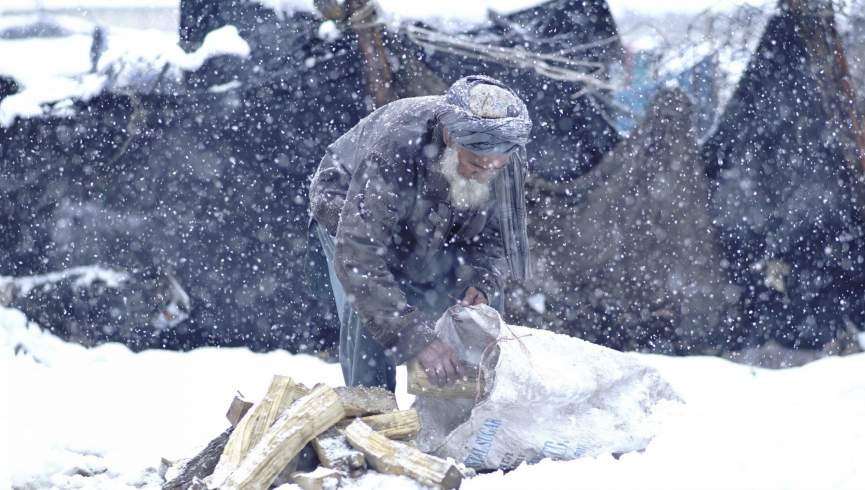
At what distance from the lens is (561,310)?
5.02 m

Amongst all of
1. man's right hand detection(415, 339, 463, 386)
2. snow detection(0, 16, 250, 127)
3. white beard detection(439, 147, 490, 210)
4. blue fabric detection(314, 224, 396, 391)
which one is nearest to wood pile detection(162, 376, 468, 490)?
man's right hand detection(415, 339, 463, 386)

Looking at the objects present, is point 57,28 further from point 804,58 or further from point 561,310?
point 804,58

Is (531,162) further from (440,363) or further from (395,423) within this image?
(395,423)

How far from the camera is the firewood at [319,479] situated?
2.36 meters

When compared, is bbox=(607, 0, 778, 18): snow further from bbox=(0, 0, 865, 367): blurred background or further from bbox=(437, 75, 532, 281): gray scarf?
bbox=(437, 75, 532, 281): gray scarf

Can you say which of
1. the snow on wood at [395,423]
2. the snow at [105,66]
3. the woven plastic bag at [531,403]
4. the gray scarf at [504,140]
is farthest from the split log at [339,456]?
the snow at [105,66]

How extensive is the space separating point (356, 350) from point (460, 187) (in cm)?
69

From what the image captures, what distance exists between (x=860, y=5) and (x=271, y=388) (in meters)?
3.99

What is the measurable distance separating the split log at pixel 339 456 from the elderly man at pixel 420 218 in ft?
1.12

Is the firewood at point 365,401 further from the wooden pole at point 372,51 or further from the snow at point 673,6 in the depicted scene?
the snow at point 673,6

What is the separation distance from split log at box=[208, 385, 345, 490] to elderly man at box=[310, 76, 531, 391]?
0.91ft

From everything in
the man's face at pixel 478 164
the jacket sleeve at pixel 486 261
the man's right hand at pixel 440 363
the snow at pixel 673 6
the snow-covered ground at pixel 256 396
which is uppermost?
the snow at pixel 673 6

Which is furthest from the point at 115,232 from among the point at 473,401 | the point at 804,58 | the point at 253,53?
the point at 804,58

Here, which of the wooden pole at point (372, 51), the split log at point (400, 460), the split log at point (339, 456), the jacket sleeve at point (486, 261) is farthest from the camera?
the wooden pole at point (372, 51)
